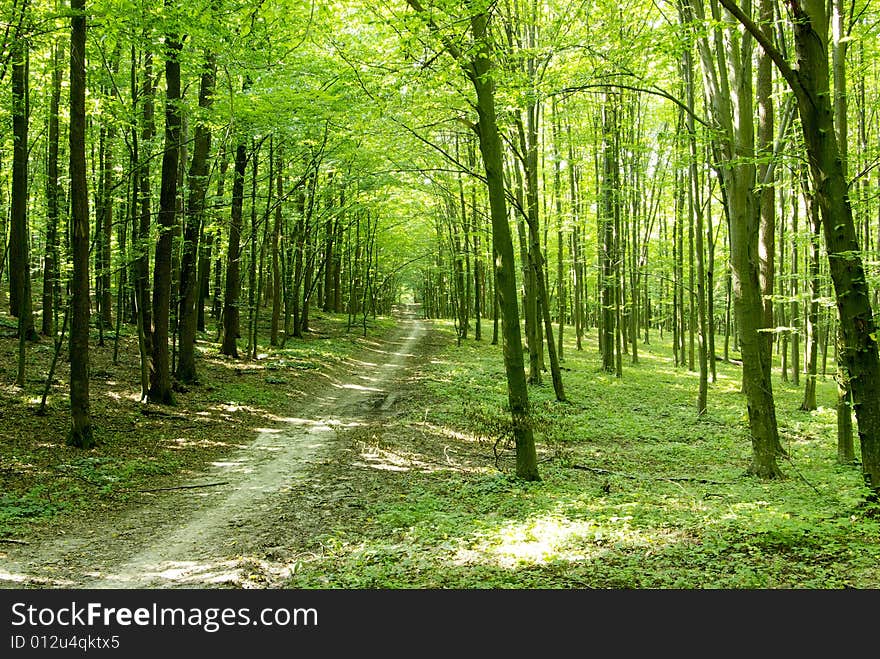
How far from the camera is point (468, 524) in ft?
23.4

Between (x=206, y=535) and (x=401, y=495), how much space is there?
2.92 m

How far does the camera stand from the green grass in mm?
5254

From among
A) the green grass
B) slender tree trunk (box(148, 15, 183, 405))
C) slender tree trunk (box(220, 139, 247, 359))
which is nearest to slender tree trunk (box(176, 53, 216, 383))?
slender tree trunk (box(148, 15, 183, 405))

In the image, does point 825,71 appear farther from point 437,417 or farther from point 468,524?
point 437,417

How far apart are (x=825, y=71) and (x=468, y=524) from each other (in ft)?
20.9

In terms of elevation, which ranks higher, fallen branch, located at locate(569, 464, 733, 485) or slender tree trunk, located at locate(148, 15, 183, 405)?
slender tree trunk, located at locate(148, 15, 183, 405)

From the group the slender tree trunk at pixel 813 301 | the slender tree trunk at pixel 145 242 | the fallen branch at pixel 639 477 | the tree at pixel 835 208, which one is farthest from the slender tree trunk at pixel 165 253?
the slender tree trunk at pixel 813 301

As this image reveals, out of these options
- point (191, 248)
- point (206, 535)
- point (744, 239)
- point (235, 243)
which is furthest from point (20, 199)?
point (744, 239)

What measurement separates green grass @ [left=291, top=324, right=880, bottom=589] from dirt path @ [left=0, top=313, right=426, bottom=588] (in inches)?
26.3

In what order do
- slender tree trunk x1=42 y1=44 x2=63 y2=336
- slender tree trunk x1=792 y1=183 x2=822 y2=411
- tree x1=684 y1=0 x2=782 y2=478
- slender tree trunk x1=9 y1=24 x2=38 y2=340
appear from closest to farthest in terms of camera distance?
slender tree trunk x1=792 y1=183 x2=822 y2=411 < tree x1=684 y1=0 x2=782 y2=478 < slender tree trunk x1=9 y1=24 x2=38 y2=340 < slender tree trunk x1=42 y1=44 x2=63 y2=336

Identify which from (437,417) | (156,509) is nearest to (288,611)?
(156,509)

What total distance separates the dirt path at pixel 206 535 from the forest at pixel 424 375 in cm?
5

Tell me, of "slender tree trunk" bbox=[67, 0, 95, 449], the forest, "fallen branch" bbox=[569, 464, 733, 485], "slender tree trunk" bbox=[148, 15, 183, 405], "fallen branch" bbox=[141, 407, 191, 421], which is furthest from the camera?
"slender tree trunk" bbox=[148, 15, 183, 405]

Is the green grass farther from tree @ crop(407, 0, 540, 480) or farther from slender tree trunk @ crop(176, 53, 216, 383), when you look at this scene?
slender tree trunk @ crop(176, 53, 216, 383)
